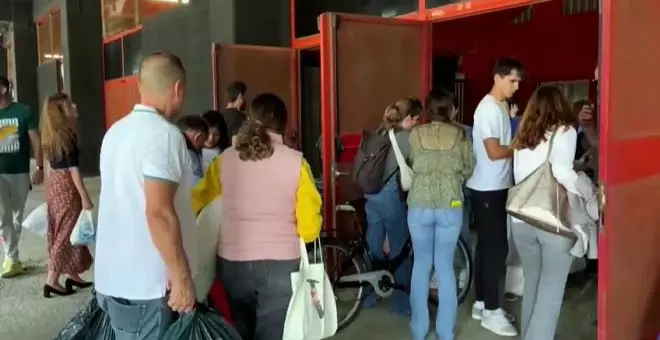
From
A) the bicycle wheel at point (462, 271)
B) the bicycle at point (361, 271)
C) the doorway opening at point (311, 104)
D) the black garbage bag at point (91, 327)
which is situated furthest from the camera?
the doorway opening at point (311, 104)

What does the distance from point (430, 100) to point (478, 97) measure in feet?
18.5

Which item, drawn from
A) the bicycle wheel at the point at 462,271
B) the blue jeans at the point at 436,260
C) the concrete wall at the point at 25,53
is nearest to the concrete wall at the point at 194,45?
the bicycle wheel at the point at 462,271

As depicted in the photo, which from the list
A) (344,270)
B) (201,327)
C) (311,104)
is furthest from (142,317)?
(311,104)

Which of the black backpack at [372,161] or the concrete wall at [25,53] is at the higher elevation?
the concrete wall at [25,53]

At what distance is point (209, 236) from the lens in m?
2.57

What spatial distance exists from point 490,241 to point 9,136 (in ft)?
11.3

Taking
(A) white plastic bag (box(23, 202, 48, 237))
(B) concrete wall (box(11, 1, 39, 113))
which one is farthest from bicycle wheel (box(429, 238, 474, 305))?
(B) concrete wall (box(11, 1, 39, 113))

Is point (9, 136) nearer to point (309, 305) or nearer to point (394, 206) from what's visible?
point (394, 206)

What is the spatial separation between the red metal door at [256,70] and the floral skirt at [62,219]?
62.8 inches

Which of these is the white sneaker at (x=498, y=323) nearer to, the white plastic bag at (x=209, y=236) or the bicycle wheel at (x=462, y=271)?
the bicycle wheel at (x=462, y=271)

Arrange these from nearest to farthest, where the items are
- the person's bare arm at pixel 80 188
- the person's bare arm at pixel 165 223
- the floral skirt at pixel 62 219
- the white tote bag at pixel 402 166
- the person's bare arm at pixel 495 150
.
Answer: the person's bare arm at pixel 165 223 → the person's bare arm at pixel 495 150 → the white tote bag at pixel 402 166 → the person's bare arm at pixel 80 188 → the floral skirt at pixel 62 219

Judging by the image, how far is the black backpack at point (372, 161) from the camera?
147 inches

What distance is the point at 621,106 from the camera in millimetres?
2604

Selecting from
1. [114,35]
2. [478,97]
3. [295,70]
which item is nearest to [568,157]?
[295,70]
